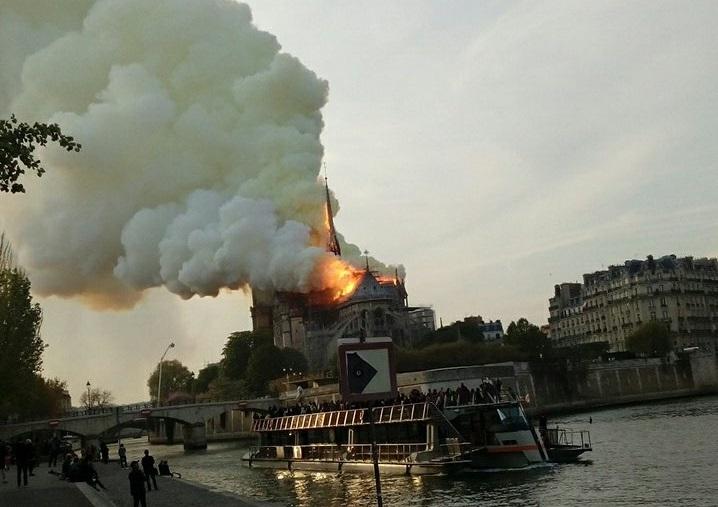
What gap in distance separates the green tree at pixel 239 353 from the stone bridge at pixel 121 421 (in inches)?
1633

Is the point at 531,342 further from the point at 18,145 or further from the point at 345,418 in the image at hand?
the point at 18,145

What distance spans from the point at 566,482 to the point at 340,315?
12502 centimetres

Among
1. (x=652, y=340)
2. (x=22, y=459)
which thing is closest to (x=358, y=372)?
(x=22, y=459)

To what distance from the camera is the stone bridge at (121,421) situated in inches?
3593

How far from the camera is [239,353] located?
522 ft

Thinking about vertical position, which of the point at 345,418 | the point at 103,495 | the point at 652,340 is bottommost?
the point at 103,495

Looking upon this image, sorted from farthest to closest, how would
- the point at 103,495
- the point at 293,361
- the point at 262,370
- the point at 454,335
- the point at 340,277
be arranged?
1. the point at 454,335
2. the point at 293,361
3. the point at 262,370
4. the point at 340,277
5. the point at 103,495

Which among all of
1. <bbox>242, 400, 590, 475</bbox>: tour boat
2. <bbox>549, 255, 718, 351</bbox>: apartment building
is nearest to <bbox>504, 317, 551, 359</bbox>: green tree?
<bbox>549, 255, 718, 351</bbox>: apartment building

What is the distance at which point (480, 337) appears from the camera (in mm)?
155875

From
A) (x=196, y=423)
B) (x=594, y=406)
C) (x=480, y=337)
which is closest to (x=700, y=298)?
(x=480, y=337)

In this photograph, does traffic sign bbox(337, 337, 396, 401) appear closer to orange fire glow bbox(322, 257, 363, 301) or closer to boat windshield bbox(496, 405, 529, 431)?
boat windshield bbox(496, 405, 529, 431)

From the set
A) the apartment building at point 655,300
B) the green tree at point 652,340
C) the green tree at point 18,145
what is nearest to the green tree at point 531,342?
the green tree at point 652,340

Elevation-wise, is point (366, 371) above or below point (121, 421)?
below

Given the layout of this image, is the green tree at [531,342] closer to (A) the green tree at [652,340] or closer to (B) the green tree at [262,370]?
(A) the green tree at [652,340]
